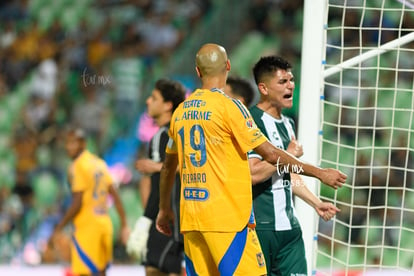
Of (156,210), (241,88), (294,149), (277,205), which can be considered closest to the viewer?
(294,149)

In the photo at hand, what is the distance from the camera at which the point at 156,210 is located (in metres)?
5.60

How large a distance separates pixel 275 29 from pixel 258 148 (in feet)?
21.7

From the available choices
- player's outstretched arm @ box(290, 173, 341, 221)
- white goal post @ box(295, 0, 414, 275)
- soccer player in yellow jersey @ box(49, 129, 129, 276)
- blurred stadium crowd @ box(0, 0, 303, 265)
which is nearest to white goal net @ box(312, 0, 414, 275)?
white goal post @ box(295, 0, 414, 275)

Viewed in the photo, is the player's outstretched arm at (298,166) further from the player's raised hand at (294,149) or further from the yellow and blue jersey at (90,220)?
the yellow and blue jersey at (90,220)

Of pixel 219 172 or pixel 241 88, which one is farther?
pixel 241 88

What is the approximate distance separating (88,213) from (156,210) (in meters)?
1.72

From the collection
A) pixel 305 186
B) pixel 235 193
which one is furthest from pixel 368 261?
pixel 235 193

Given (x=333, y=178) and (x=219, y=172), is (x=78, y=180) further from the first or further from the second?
(x=333, y=178)

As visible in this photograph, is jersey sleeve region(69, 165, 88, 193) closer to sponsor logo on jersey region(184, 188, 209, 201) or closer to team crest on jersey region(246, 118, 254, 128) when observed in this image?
sponsor logo on jersey region(184, 188, 209, 201)

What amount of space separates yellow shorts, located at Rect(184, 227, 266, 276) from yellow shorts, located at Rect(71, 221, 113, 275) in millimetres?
3360

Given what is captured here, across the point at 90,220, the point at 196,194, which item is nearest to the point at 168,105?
the point at 90,220

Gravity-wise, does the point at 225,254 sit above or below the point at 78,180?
above

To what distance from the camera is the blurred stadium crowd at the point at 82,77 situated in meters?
10.1

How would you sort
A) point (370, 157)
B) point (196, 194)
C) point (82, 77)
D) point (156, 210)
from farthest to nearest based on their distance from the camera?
point (82, 77) → point (370, 157) → point (156, 210) → point (196, 194)
